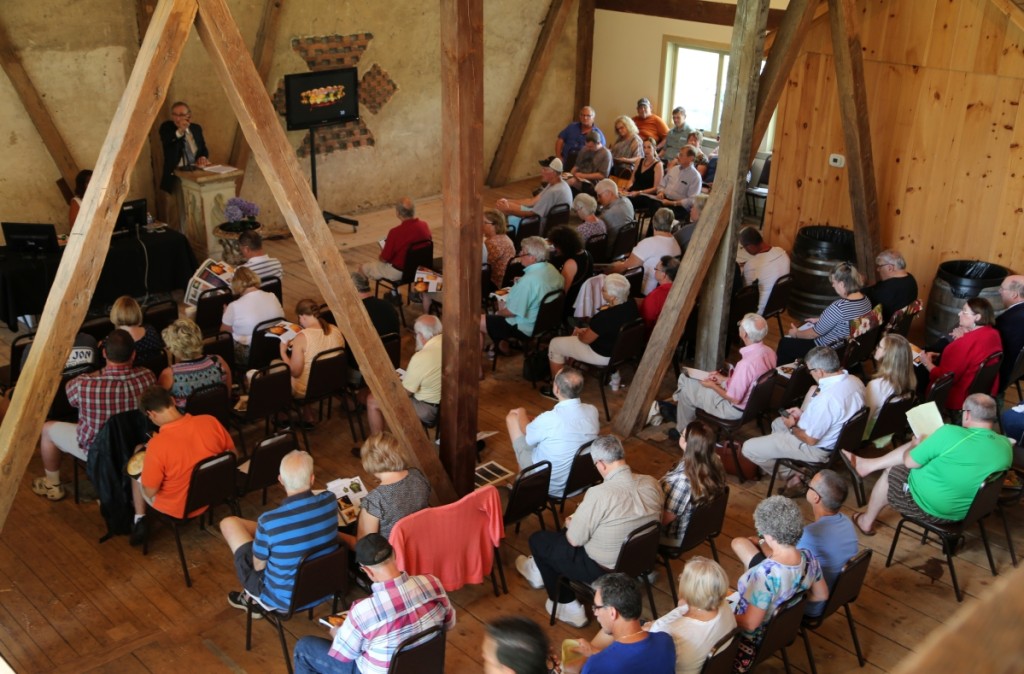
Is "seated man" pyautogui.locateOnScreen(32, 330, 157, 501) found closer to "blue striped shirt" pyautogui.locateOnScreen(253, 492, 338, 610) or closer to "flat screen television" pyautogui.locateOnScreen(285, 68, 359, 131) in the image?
"blue striped shirt" pyautogui.locateOnScreen(253, 492, 338, 610)

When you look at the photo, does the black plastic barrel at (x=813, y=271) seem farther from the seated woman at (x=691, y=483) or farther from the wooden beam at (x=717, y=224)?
the seated woman at (x=691, y=483)

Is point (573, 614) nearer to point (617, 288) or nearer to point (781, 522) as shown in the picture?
point (781, 522)

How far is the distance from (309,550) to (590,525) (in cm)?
139

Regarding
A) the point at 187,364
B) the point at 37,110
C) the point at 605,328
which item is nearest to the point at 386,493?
the point at 187,364

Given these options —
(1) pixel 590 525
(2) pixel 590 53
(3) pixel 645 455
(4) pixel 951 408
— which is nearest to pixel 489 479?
(3) pixel 645 455

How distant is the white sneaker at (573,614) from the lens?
532 centimetres

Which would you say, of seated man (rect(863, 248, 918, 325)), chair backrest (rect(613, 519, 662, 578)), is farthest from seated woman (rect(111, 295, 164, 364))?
seated man (rect(863, 248, 918, 325))

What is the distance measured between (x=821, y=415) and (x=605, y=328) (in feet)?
6.17

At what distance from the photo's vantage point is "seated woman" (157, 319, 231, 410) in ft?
19.9

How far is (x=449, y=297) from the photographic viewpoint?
5820 millimetres

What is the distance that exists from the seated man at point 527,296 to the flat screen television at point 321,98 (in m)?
4.29

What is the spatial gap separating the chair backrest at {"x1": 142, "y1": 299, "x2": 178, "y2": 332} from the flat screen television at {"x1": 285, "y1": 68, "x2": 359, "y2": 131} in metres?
4.11

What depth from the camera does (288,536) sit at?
469 cm

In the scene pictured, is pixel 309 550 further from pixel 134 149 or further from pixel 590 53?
pixel 590 53
